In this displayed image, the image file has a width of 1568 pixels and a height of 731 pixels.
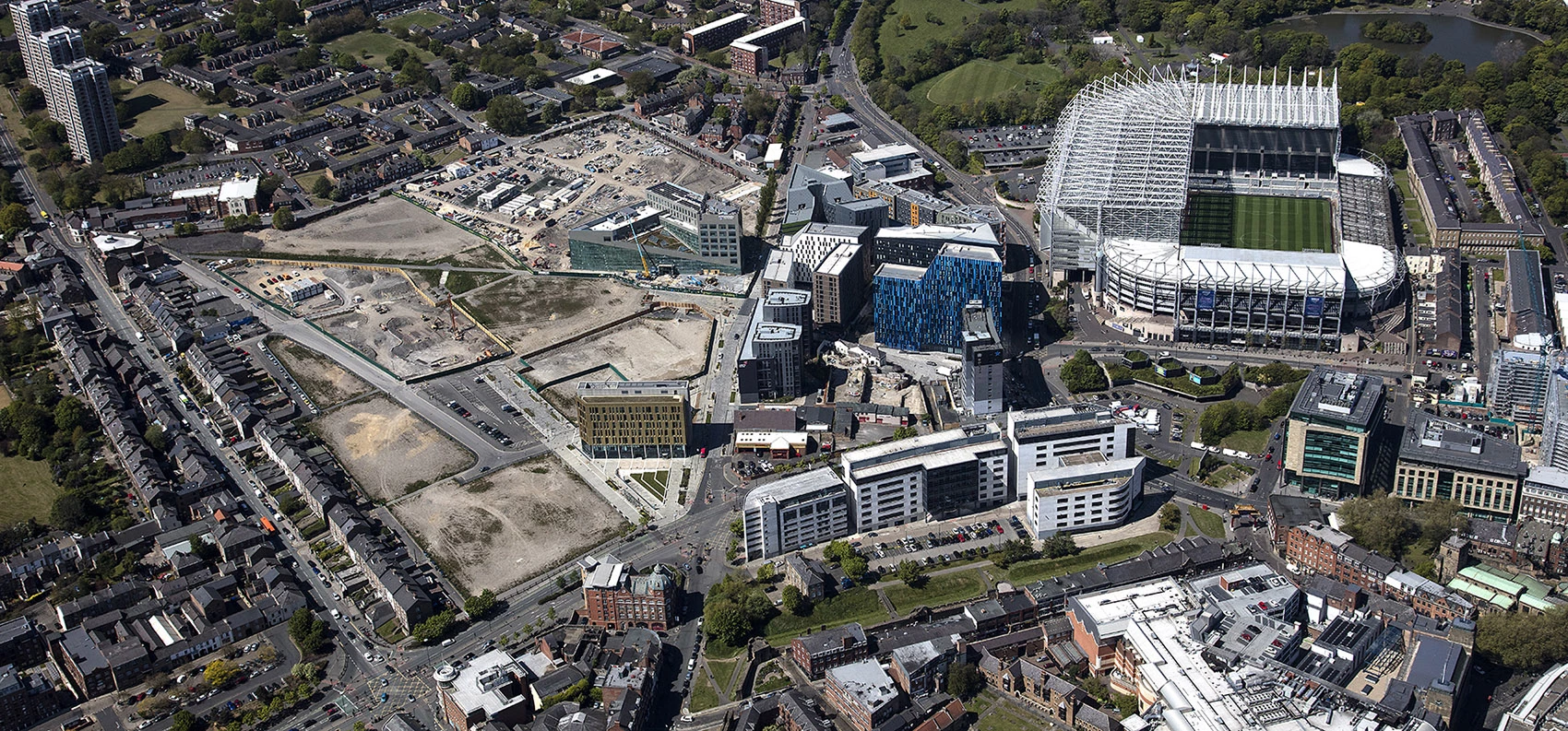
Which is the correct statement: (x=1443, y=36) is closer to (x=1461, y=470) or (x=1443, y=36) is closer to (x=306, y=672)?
(x=1461, y=470)

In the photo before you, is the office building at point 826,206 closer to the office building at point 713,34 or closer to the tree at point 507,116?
the tree at point 507,116

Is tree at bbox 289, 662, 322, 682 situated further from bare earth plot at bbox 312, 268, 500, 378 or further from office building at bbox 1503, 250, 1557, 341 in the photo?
office building at bbox 1503, 250, 1557, 341

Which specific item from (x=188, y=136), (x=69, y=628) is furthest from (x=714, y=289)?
(x=188, y=136)

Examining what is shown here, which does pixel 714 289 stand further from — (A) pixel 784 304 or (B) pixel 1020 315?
(B) pixel 1020 315

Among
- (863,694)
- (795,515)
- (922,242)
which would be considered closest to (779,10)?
(922,242)

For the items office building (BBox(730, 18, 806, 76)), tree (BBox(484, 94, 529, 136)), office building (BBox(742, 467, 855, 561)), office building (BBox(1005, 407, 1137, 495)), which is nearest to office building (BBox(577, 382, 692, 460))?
office building (BBox(742, 467, 855, 561))
